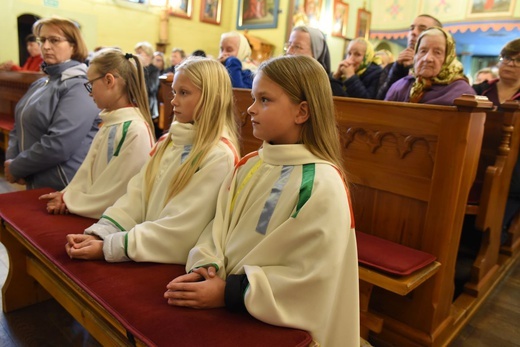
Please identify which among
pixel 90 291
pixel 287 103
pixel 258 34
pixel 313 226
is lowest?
pixel 90 291

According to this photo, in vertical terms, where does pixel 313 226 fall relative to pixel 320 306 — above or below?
above

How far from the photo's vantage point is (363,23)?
10.6 m

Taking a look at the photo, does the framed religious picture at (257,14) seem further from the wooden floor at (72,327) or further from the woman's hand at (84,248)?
the woman's hand at (84,248)

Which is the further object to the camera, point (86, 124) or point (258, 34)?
point (258, 34)

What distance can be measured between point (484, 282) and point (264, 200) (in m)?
2.02

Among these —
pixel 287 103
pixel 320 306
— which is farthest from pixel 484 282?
pixel 287 103

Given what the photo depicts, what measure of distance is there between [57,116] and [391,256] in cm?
195

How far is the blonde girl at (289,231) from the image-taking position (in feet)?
3.88

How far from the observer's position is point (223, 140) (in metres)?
1.65

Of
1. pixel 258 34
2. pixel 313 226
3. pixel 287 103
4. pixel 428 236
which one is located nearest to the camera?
pixel 313 226

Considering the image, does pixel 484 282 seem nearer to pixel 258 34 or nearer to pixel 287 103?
pixel 287 103

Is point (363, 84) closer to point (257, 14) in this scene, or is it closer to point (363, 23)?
point (257, 14)

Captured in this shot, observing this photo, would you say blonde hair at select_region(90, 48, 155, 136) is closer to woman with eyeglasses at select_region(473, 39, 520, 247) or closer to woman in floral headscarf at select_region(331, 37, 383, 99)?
woman in floral headscarf at select_region(331, 37, 383, 99)

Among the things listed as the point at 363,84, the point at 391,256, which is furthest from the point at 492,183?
the point at 363,84
